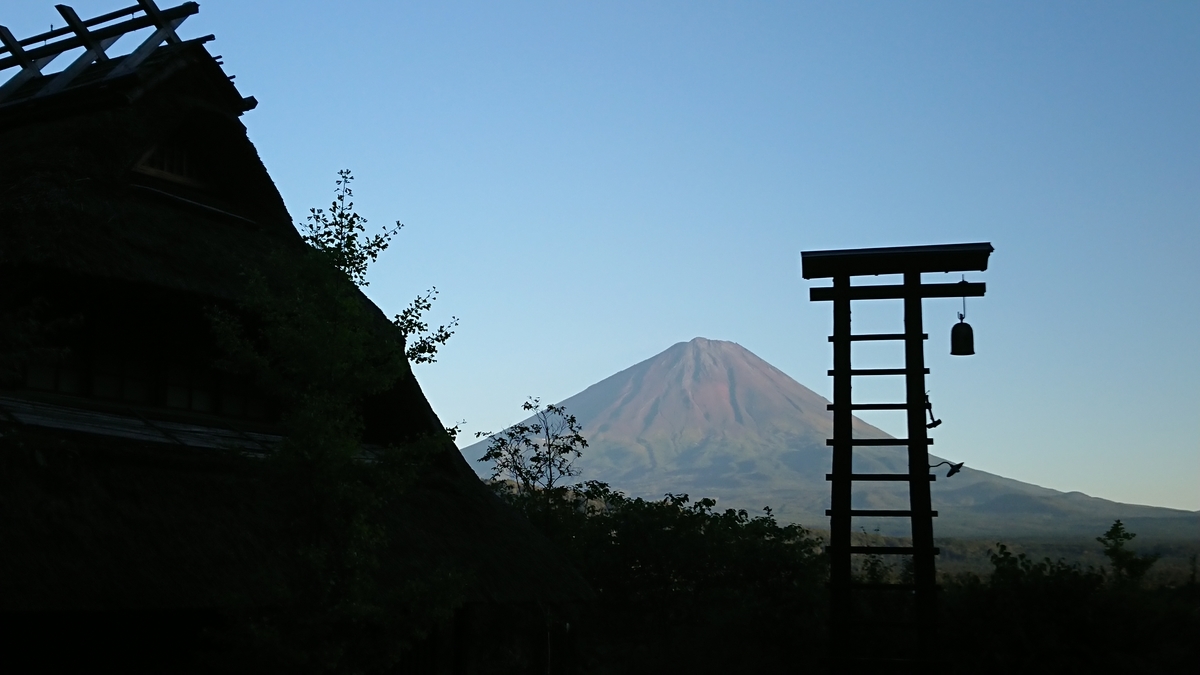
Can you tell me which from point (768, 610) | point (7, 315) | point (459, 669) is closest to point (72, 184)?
point (7, 315)

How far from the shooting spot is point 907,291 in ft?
41.1

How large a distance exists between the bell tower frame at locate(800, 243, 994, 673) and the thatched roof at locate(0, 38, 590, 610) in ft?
12.3

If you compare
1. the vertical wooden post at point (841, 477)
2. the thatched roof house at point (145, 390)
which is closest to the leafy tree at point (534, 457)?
the thatched roof house at point (145, 390)

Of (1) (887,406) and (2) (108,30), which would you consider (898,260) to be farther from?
(2) (108,30)

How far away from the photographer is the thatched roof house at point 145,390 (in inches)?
406

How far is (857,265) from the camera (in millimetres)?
12703

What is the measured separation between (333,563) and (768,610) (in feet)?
31.9

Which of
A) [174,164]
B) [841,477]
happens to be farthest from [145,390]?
[841,477]

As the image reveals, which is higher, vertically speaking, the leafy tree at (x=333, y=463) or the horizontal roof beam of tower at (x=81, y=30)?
the horizontal roof beam of tower at (x=81, y=30)

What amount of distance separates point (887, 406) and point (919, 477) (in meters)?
0.79

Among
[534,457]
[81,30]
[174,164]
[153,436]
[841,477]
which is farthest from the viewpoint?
[534,457]

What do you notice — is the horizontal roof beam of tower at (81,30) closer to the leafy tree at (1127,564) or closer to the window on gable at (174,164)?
the window on gable at (174,164)

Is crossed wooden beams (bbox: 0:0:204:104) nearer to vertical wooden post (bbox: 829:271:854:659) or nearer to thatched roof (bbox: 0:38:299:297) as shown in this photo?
thatched roof (bbox: 0:38:299:297)

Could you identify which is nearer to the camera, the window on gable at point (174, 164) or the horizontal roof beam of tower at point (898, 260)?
the horizontal roof beam of tower at point (898, 260)
